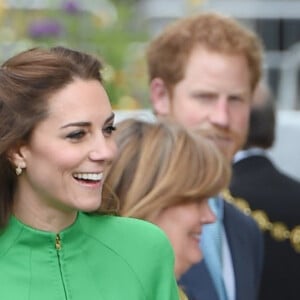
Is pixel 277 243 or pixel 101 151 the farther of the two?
pixel 277 243

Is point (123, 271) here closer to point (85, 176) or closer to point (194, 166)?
point (85, 176)

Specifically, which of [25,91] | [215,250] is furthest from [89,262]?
[215,250]

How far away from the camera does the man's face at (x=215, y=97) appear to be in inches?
166

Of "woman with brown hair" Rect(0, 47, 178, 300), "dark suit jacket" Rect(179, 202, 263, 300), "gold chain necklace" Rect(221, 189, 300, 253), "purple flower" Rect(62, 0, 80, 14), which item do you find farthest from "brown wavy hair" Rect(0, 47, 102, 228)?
"purple flower" Rect(62, 0, 80, 14)

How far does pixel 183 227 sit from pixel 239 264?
0.42 metres

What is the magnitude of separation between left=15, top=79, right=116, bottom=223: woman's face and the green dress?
104 mm

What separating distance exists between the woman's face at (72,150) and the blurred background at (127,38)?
3231 millimetres

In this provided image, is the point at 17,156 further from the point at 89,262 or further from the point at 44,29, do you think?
the point at 44,29

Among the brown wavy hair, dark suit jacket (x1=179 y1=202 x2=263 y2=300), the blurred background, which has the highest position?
the brown wavy hair

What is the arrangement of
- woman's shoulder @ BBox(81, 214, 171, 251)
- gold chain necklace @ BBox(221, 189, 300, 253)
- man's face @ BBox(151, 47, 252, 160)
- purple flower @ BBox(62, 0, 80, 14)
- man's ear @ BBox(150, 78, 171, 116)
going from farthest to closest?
purple flower @ BBox(62, 0, 80, 14) → gold chain necklace @ BBox(221, 189, 300, 253) → man's ear @ BBox(150, 78, 171, 116) → man's face @ BBox(151, 47, 252, 160) → woman's shoulder @ BBox(81, 214, 171, 251)

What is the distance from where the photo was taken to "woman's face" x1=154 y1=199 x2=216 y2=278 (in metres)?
3.53

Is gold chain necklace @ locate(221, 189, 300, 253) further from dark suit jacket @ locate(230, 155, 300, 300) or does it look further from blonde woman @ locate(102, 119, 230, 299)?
blonde woman @ locate(102, 119, 230, 299)

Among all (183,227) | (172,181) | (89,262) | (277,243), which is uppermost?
(89,262)

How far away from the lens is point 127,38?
8.41 m
